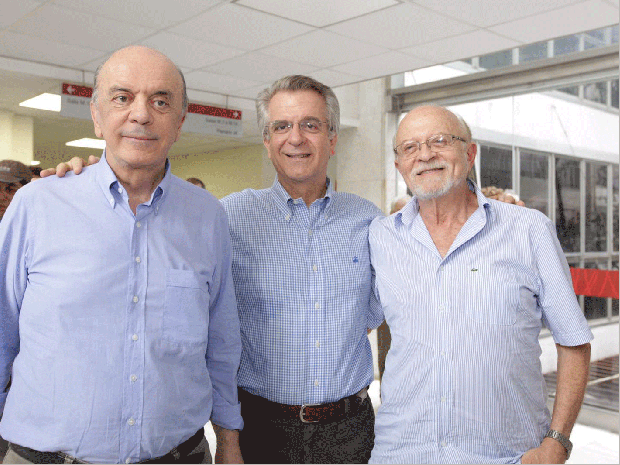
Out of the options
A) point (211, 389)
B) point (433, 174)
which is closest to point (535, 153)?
point (433, 174)

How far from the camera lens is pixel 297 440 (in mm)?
1785

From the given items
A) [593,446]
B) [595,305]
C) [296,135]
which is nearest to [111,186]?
[296,135]

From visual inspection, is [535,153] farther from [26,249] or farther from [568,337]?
[26,249]

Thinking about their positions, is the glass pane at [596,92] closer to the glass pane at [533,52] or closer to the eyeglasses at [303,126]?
the glass pane at [533,52]

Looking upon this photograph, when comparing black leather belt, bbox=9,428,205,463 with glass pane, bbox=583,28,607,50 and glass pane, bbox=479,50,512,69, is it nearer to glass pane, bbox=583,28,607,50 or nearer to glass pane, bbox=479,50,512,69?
glass pane, bbox=583,28,607,50

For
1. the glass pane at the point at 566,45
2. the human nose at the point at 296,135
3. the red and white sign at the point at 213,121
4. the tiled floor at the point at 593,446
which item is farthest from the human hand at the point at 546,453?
the red and white sign at the point at 213,121

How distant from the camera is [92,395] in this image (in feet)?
4.33

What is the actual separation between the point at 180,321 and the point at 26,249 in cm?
40

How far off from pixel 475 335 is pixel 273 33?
10.4 feet

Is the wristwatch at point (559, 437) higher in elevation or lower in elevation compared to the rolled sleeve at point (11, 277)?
lower

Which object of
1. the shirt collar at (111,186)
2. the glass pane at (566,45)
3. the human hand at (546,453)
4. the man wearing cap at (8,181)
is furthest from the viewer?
the glass pane at (566,45)

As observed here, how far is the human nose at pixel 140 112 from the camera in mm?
1402

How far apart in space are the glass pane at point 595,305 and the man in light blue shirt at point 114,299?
4129 millimetres

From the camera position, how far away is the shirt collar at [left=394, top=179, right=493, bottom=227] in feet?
5.72
